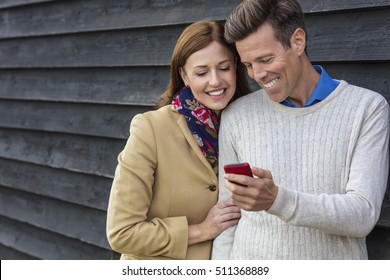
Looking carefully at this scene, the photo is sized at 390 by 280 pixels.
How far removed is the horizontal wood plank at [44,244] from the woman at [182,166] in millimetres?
1389

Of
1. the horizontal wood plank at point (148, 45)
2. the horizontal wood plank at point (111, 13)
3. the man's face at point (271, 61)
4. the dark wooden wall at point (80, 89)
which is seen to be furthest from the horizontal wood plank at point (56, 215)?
the man's face at point (271, 61)

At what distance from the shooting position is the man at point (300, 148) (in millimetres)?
1770

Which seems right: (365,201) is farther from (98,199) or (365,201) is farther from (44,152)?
(44,152)

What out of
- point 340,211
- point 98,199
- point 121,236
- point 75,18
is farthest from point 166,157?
point 75,18

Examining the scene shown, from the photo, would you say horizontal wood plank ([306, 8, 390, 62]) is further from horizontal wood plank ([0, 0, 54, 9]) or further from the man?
horizontal wood plank ([0, 0, 54, 9])

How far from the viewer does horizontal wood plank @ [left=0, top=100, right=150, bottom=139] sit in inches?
136

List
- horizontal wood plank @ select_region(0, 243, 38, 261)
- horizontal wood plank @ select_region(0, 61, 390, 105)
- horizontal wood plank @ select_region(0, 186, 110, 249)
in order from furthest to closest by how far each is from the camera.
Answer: horizontal wood plank @ select_region(0, 243, 38, 261), horizontal wood plank @ select_region(0, 186, 110, 249), horizontal wood plank @ select_region(0, 61, 390, 105)

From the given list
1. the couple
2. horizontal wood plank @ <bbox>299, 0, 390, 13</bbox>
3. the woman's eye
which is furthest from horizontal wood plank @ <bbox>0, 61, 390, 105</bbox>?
the woman's eye

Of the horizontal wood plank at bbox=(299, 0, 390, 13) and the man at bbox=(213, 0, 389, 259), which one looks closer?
the man at bbox=(213, 0, 389, 259)

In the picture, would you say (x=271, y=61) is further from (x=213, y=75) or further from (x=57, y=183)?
(x=57, y=183)

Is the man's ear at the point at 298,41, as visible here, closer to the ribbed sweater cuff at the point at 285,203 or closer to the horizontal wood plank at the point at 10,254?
the ribbed sweater cuff at the point at 285,203

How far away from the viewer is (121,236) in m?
2.16
